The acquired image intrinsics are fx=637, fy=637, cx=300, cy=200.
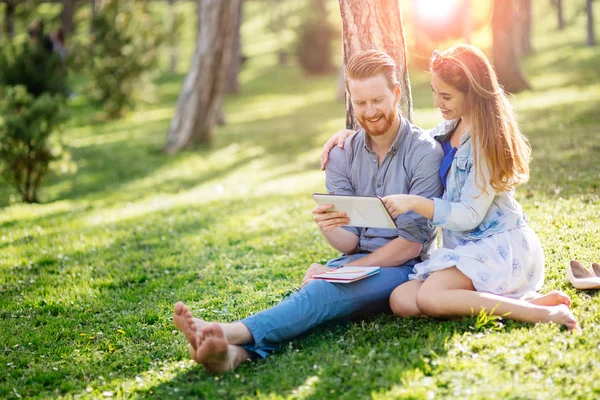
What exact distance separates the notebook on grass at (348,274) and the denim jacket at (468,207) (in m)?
0.53

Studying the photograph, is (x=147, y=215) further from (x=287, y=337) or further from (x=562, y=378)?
(x=562, y=378)

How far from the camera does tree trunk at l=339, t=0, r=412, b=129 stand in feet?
17.4

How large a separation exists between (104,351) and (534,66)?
78.6ft

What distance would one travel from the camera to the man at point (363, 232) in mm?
3877

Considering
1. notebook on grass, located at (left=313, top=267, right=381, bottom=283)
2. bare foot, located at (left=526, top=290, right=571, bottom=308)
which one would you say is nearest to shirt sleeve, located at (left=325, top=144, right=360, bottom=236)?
notebook on grass, located at (left=313, top=267, right=381, bottom=283)

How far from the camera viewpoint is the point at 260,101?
82.8 ft

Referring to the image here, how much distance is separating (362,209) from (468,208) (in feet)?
2.26

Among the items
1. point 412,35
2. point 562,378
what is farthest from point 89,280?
point 412,35

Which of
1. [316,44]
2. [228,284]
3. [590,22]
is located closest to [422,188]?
[228,284]

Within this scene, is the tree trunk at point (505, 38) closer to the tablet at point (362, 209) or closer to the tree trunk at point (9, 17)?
the tablet at point (362, 209)

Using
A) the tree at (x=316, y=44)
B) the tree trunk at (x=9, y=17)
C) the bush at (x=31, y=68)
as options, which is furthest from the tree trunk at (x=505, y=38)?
the tree trunk at (x=9, y=17)

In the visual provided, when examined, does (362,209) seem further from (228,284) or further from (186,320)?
(228,284)

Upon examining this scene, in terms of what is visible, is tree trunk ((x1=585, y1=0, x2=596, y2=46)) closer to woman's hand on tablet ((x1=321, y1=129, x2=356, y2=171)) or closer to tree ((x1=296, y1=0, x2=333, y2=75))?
tree ((x1=296, y1=0, x2=333, y2=75))

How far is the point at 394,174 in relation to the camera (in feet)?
14.9
